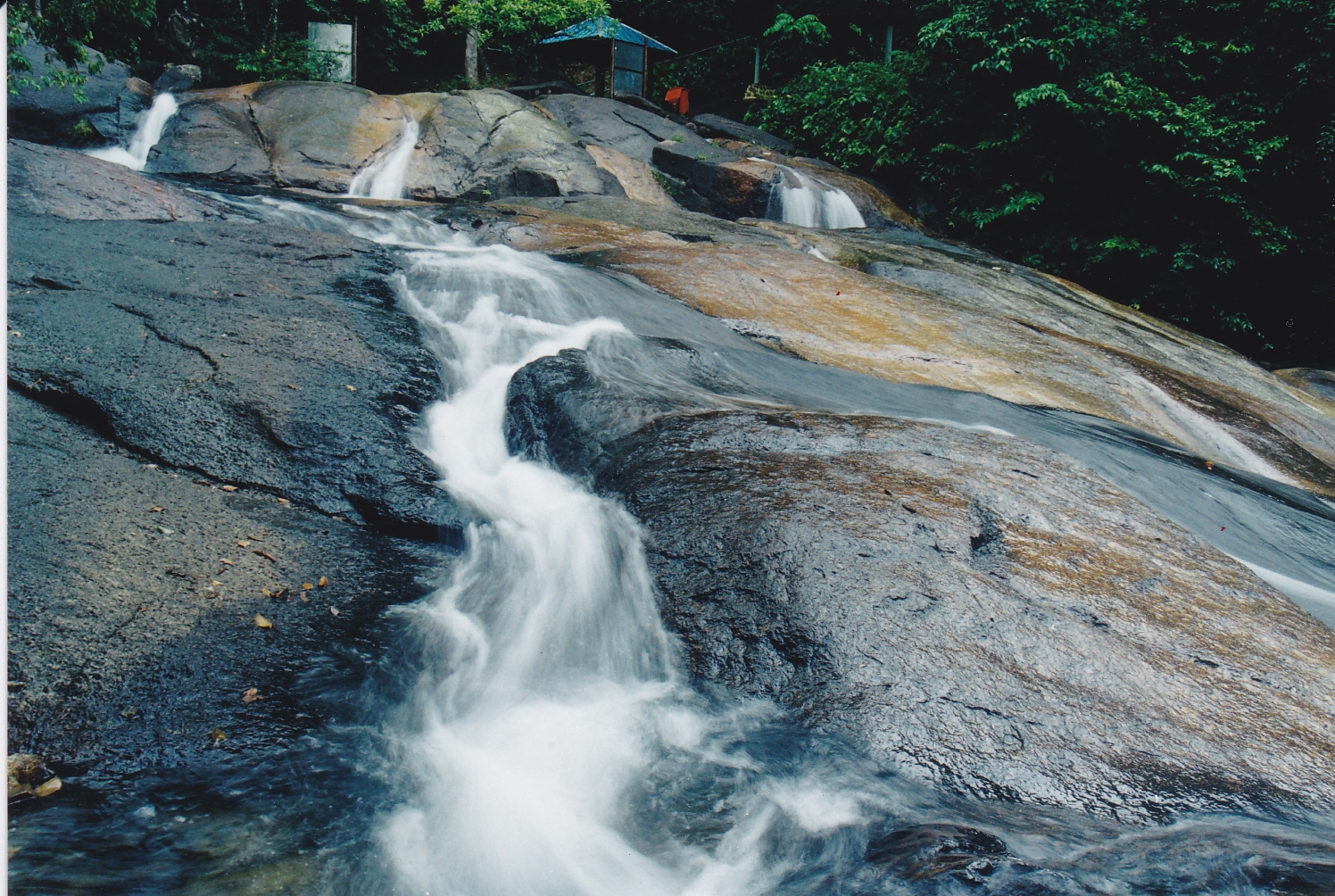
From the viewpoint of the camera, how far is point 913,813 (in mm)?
3061

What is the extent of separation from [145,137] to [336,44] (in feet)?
18.5

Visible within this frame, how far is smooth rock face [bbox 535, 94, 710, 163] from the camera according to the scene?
17.3 meters

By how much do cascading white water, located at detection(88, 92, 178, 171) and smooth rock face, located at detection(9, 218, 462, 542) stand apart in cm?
619

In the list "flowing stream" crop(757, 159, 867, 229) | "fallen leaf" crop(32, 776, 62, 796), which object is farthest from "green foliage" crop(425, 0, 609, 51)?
"fallen leaf" crop(32, 776, 62, 796)

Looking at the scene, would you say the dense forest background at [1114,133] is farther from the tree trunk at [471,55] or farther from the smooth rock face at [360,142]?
the tree trunk at [471,55]

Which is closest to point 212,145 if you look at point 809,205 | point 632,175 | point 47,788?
point 632,175

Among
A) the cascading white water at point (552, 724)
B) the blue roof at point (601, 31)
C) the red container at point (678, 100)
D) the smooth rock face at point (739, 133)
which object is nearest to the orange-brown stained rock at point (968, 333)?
the cascading white water at point (552, 724)

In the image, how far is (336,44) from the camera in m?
17.3

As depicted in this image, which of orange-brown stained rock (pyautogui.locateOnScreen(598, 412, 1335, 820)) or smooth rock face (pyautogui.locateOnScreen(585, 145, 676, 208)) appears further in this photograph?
smooth rock face (pyautogui.locateOnScreen(585, 145, 676, 208))

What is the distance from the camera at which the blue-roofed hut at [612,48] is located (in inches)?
875

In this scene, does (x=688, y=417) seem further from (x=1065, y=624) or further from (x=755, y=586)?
(x=1065, y=624)

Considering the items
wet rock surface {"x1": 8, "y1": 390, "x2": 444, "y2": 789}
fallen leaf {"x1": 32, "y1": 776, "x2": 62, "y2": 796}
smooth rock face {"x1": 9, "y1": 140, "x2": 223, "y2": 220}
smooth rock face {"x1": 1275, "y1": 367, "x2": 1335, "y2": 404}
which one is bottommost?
fallen leaf {"x1": 32, "y1": 776, "x2": 62, "y2": 796}

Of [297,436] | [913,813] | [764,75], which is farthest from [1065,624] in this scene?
[764,75]

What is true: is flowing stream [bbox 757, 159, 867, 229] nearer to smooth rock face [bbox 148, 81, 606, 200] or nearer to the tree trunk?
smooth rock face [bbox 148, 81, 606, 200]
